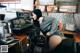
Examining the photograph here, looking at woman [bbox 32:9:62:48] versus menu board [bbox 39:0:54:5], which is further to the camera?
menu board [bbox 39:0:54:5]

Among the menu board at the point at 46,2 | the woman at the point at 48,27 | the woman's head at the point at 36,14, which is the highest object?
the menu board at the point at 46,2

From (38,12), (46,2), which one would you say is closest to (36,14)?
(38,12)

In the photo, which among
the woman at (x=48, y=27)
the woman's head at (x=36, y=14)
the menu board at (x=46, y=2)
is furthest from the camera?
the menu board at (x=46, y=2)

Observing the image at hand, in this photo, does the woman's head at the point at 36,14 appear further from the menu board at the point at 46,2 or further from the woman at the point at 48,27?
the menu board at the point at 46,2

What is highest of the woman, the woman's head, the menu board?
the menu board

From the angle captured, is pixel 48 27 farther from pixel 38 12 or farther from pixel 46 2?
pixel 46 2

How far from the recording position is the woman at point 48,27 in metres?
2.96

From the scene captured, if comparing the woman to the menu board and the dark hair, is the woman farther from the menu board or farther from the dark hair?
the menu board

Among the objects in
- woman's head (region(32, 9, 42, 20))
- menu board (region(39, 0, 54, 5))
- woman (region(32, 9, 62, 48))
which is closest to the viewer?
woman (region(32, 9, 62, 48))

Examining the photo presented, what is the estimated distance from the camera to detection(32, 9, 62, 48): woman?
9.72 feet

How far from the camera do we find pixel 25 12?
133 inches

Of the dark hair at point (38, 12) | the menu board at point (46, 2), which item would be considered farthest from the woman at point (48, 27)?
the menu board at point (46, 2)

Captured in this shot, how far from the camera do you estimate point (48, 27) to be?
321cm

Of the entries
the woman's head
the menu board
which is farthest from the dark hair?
the menu board
